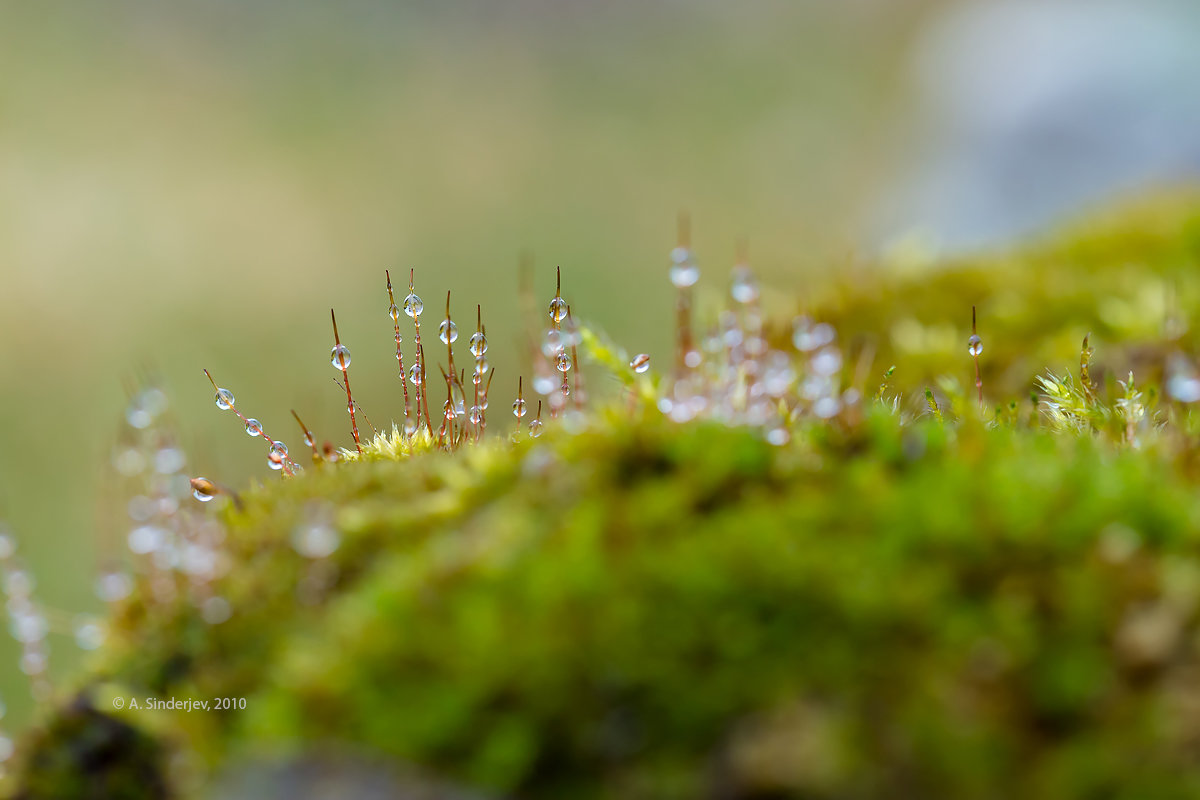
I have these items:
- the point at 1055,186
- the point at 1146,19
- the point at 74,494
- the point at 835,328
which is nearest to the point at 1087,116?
the point at 1055,186

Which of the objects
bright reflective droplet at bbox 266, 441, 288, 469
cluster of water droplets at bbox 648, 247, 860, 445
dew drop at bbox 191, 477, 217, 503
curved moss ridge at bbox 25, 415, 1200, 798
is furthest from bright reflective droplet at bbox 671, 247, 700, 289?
dew drop at bbox 191, 477, 217, 503

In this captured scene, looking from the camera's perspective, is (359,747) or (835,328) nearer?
(359,747)

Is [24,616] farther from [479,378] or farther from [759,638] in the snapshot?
[759,638]

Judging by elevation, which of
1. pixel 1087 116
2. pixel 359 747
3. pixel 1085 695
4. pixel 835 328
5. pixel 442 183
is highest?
pixel 442 183

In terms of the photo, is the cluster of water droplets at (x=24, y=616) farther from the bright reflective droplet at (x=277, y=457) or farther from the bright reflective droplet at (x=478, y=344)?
the bright reflective droplet at (x=478, y=344)

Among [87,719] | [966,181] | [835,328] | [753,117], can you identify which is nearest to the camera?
[87,719]

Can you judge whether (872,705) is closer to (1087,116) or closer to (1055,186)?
(1055,186)

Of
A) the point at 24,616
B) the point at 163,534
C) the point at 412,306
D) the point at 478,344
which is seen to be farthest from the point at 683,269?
the point at 24,616
